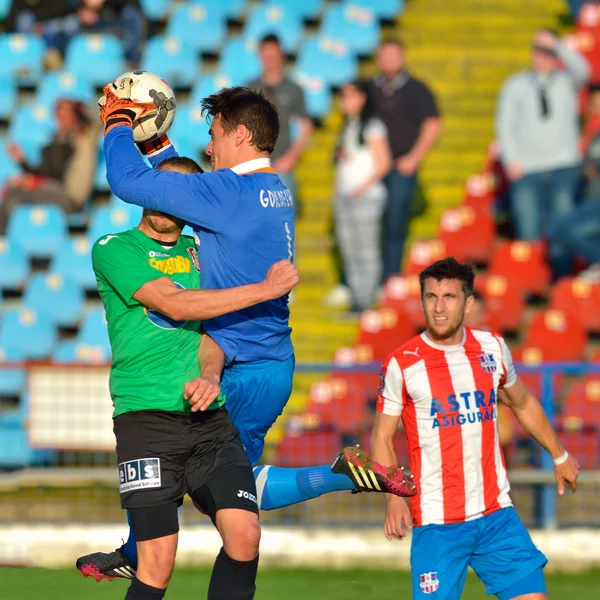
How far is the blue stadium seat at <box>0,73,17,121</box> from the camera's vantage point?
13.6 m

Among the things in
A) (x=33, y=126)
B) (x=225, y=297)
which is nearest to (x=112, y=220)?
(x=33, y=126)

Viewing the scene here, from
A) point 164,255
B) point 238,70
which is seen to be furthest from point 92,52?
point 164,255

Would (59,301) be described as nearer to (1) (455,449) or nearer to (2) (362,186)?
(2) (362,186)

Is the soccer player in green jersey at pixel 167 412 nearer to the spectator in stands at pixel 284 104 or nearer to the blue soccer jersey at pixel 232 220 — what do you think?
the blue soccer jersey at pixel 232 220

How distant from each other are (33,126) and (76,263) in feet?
6.98

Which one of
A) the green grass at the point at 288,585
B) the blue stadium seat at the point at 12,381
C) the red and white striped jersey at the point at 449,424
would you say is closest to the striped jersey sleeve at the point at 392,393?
the red and white striped jersey at the point at 449,424

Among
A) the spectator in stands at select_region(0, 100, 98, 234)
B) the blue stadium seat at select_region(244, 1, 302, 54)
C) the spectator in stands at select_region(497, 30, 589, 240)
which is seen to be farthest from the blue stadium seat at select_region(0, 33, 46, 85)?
the spectator in stands at select_region(497, 30, 589, 240)

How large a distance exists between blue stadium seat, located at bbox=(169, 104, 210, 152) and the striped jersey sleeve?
7527 millimetres

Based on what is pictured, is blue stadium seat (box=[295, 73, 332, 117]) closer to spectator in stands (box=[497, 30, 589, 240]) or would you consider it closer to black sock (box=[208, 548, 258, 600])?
spectator in stands (box=[497, 30, 589, 240])

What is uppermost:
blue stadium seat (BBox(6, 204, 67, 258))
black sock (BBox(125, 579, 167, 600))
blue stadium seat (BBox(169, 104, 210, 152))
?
blue stadium seat (BBox(169, 104, 210, 152))

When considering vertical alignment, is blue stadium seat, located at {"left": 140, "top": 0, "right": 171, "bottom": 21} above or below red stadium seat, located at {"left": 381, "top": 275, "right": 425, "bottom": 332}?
above

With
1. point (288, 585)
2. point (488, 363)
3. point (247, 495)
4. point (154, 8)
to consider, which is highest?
point (154, 8)

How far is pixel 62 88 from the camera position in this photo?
43.9 ft

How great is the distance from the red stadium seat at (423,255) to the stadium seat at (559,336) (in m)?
1.47
